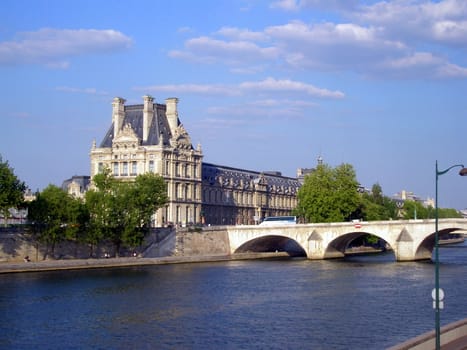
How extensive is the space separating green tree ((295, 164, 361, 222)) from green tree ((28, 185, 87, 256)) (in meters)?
36.1

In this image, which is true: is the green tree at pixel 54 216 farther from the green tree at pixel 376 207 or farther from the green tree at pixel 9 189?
the green tree at pixel 376 207

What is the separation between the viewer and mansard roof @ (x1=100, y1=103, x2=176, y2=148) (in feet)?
349

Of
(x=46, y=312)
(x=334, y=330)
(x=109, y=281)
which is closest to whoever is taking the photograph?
(x=334, y=330)

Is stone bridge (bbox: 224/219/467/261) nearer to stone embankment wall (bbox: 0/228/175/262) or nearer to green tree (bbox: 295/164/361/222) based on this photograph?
green tree (bbox: 295/164/361/222)

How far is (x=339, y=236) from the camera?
88.4m

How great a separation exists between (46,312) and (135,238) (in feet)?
126

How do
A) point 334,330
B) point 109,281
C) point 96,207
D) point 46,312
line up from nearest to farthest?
1. point 334,330
2. point 46,312
3. point 109,281
4. point 96,207

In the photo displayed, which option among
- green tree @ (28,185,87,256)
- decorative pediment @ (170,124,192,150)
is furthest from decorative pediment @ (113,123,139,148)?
green tree @ (28,185,87,256)

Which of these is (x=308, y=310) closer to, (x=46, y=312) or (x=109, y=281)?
(x=46, y=312)

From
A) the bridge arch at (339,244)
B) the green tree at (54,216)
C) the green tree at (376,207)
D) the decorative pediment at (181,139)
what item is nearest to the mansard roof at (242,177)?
the decorative pediment at (181,139)

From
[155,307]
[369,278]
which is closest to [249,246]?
[369,278]

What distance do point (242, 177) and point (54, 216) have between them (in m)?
59.4

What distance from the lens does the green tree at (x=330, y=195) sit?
10312 cm

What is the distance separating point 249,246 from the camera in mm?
95438
